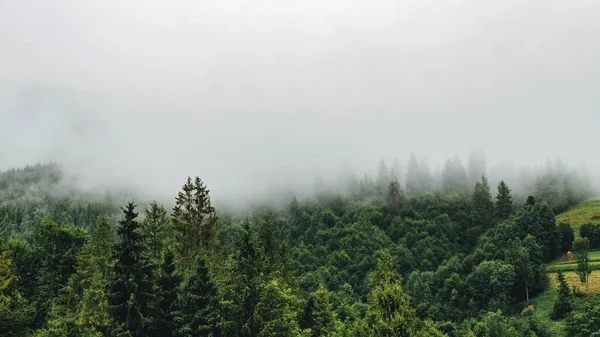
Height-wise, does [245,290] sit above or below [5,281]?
below

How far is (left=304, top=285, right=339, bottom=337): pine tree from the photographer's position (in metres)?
80.1

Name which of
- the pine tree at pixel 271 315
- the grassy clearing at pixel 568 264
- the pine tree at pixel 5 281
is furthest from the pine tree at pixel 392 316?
the grassy clearing at pixel 568 264

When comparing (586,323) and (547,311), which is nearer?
(586,323)

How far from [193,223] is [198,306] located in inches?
1037

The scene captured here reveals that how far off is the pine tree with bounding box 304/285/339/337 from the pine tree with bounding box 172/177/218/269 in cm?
2072

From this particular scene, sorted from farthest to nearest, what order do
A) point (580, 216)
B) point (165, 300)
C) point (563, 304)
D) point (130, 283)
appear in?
point (580, 216)
point (563, 304)
point (165, 300)
point (130, 283)

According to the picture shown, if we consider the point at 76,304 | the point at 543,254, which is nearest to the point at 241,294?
the point at 76,304

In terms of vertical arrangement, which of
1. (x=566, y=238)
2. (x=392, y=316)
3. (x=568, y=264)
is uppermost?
(x=566, y=238)

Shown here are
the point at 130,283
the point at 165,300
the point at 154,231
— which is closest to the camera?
the point at 130,283

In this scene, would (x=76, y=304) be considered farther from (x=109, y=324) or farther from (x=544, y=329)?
(x=544, y=329)

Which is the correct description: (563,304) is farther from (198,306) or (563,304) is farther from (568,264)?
(198,306)

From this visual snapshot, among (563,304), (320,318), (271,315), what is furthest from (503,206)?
(271,315)

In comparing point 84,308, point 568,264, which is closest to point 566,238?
point 568,264

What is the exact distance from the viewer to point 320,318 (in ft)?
265
